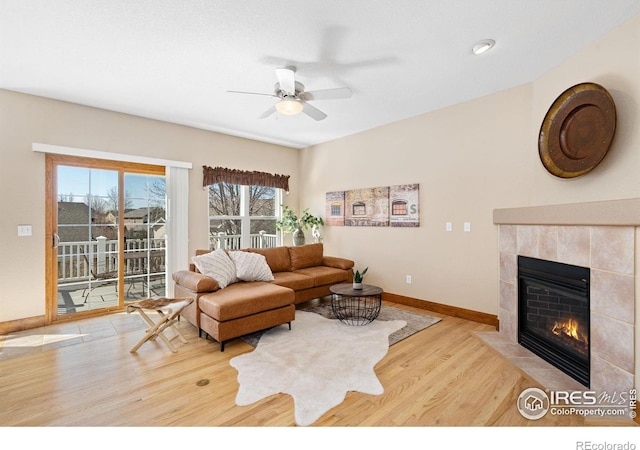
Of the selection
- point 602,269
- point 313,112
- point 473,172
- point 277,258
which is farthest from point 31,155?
point 602,269

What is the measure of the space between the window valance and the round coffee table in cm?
252

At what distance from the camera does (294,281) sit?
404 cm

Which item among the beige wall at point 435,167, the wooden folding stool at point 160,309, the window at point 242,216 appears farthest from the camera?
the window at point 242,216

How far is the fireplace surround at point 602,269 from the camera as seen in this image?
1925 millimetres

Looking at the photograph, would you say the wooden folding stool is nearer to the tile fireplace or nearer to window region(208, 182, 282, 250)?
window region(208, 182, 282, 250)

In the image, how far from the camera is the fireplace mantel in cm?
191

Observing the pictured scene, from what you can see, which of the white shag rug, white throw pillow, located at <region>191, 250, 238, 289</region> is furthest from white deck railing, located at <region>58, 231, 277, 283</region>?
the white shag rug

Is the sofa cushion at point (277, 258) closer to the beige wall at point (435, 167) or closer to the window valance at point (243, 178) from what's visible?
the beige wall at point (435, 167)

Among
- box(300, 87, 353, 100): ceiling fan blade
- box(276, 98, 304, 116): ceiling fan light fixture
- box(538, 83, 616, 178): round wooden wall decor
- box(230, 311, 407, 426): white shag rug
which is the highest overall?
box(300, 87, 353, 100): ceiling fan blade

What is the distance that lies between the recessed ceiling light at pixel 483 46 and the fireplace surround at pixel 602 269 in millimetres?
1458

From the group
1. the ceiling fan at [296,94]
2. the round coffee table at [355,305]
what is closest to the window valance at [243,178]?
the ceiling fan at [296,94]

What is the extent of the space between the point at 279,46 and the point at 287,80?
27 cm

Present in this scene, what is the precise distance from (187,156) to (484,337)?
4.66m

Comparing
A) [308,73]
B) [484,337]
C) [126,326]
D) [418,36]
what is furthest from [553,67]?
[126,326]
